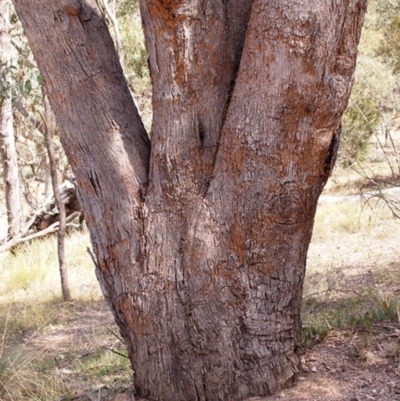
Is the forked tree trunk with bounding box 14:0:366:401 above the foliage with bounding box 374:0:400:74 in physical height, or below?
below

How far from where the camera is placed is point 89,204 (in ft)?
9.49

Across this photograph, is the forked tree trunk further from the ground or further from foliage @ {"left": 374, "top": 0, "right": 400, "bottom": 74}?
foliage @ {"left": 374, "top": 0, "right": 400, "bottom": 74}

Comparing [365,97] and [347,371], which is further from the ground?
[365,97]

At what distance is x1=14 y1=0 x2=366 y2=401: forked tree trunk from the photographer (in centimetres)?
257

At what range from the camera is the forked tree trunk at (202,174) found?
2.57 meters

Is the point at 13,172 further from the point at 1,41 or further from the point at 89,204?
the point at 89,204

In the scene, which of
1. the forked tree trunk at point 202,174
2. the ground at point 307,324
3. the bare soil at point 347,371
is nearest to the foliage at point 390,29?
the ground at point 307,324

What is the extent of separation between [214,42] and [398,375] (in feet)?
5.59

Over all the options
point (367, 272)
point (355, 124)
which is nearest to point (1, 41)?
point (367, 272)

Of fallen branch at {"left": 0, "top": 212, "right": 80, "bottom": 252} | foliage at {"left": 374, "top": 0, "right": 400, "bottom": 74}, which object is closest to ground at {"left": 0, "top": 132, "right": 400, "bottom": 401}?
fallen branch at {"left": 0, "top": 212, "right": 80, "bottom": 252}

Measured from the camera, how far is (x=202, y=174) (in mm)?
2775

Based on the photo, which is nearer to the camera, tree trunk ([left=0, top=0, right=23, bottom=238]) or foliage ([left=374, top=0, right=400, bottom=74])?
A: tree trunk ([left=0, top=0, right=23, bottom=238])

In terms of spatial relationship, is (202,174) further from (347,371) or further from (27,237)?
(27,237)

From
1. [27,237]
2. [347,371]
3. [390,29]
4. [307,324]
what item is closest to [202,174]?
[347,371]
